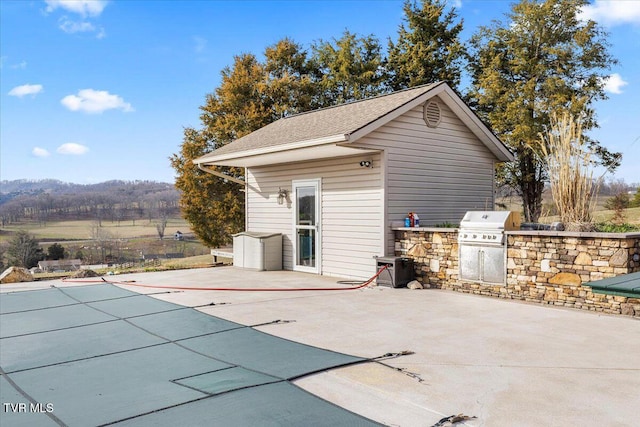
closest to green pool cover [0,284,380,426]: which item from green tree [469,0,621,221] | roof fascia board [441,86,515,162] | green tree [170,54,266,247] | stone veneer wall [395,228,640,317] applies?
stone veneer wall [395,228,640,317]

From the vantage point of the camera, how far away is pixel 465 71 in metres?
18.9

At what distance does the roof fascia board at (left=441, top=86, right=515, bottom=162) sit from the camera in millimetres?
8609

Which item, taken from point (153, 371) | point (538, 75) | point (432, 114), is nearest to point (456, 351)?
point (153, 371)

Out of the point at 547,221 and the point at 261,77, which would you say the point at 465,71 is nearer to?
the point at 261,77

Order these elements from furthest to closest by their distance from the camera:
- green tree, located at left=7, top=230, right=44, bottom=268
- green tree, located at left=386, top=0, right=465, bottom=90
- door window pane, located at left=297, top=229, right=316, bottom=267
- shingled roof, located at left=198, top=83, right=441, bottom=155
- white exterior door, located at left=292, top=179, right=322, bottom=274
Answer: green tree, located at left=7, top=230, right=44, bottom=268, green tree, located at left=386, top=0, right=465, bottom=90, door window pane, located at left=297, top=229, right=316, bottom=267, white exterior door, located at left=292, top=179, right=322, bottom=274, shingled roof, located at left=198, top=83, right=441, bottom=155

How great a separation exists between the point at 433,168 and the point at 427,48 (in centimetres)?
1173

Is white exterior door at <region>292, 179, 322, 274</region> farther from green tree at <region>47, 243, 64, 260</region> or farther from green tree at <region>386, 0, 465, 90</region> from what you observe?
green tree at <region>47, 243, 64, 260</region>

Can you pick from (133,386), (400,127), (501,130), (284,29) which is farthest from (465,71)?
(133,386)

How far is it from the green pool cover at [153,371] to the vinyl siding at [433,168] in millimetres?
4098

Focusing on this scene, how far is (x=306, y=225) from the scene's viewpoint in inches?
373

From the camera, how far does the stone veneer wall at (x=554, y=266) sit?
546cm

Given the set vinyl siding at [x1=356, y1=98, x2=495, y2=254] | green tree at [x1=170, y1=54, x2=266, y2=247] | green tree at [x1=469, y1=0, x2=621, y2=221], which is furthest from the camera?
green tree at [x1=170, y1=54, x2=266, y2=247]

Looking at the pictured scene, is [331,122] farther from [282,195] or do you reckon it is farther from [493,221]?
[493,221]

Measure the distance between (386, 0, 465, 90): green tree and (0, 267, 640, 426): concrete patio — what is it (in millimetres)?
13626
